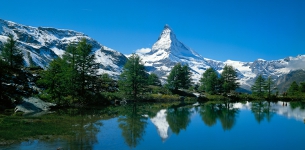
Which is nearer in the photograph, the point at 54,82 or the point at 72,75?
the point at 54,82

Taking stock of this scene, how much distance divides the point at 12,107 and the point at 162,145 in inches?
1088

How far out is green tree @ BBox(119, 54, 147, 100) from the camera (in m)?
67.8

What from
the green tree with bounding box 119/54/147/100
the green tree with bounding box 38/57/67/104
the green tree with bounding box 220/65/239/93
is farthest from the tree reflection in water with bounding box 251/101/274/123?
the green tree with bounding box 220/65/239/93

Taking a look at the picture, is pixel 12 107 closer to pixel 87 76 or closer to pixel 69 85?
pixel 69 85

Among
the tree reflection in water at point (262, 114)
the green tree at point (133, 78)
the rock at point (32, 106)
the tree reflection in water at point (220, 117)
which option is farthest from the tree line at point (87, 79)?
the tree reflection in water at point (262, 114)

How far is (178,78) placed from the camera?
96875 mm

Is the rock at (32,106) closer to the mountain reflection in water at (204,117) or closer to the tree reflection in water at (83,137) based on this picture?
the tree reflection in water at (83,137)

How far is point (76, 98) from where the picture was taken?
50406mm

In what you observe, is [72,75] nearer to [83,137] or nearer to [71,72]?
[71,72]

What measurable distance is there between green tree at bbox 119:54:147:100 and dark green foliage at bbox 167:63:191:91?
2549cm

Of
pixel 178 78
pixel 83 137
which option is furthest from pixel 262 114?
pixel 178 78

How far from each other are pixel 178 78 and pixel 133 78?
109ft

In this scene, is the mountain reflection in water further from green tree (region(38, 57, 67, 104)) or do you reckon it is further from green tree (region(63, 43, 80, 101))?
green tree (region(38, 57, 67, 104))

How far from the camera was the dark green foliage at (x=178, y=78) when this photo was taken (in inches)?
3701
